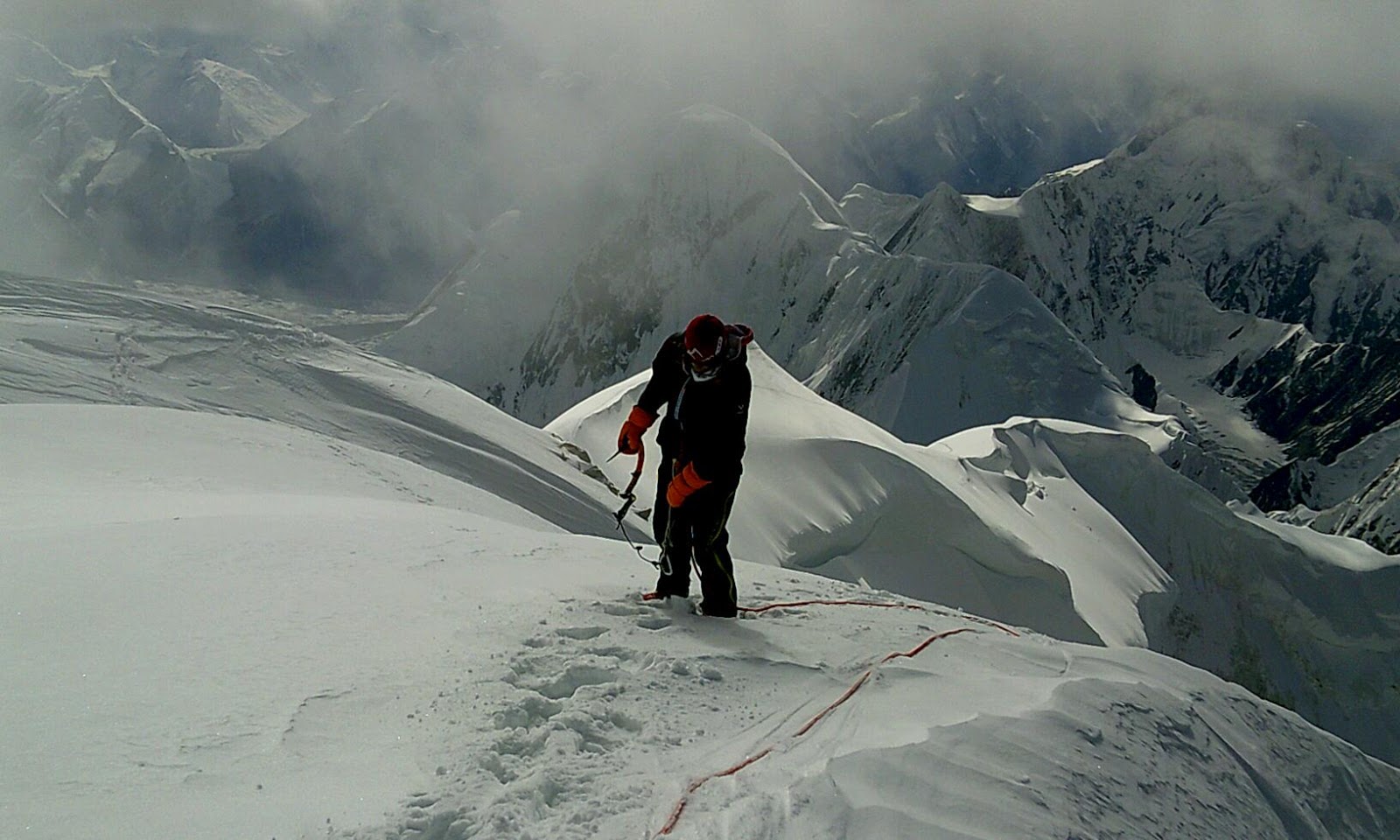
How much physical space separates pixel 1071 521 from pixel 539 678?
40127mm

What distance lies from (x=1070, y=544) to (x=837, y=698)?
120 feet

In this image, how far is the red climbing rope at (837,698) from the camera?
3.36m

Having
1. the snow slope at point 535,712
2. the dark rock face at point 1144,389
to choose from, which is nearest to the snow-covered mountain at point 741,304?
the dark rock face at point 1144,389

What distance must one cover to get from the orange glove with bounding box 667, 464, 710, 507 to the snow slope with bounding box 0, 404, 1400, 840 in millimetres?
735

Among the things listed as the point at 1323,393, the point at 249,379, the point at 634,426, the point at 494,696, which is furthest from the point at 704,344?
the point at 1323,393

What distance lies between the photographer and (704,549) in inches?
244

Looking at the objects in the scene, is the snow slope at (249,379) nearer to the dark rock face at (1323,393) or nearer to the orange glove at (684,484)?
the orange glove at (684,484)

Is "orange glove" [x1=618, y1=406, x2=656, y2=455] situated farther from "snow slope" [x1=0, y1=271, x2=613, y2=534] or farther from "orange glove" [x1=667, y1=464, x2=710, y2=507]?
"snow slope" [x1=0, y1=271, x2=613, y2=534]

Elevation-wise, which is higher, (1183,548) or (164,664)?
(164,664)

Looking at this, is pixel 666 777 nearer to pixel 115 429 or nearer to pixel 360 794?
pixel 360 794

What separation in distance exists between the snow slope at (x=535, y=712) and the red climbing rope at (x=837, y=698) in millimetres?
33

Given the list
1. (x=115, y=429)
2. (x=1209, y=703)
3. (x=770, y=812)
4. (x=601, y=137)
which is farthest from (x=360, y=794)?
(x=601, y=137)

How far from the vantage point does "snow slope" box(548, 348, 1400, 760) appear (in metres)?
24.2

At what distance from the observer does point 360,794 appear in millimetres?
3092
